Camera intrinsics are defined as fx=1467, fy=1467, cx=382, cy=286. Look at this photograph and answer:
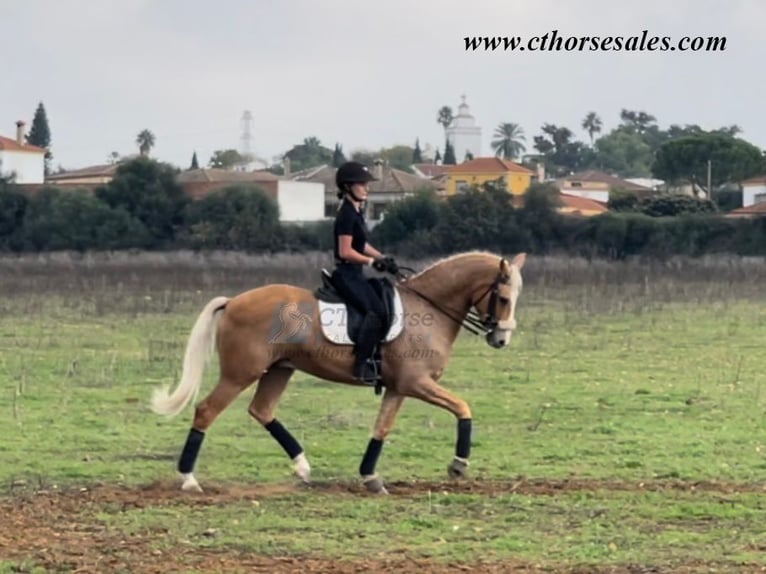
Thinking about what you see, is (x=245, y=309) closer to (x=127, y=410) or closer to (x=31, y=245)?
(x=127, y=410)

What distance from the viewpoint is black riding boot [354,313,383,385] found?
11312mm

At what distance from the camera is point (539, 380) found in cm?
1895

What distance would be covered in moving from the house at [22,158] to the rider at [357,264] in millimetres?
81630

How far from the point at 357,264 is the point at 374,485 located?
170cm

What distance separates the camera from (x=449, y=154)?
14325 cm

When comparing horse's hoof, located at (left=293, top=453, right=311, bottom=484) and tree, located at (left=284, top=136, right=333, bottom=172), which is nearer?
horse's hoof, located at (left=293, top=453, right=311, bottom=484)

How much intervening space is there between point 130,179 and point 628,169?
333 ft

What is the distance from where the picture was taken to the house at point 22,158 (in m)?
92.0

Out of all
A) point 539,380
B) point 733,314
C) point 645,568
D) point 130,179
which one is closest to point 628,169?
point 130,179

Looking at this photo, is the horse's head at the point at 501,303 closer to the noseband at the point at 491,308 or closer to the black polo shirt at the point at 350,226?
the noseband at the point at 491,308

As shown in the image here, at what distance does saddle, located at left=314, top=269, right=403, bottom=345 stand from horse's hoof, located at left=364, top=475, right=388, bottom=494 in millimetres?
1080

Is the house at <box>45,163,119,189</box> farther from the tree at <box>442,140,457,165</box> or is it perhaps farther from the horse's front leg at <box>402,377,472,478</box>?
the horse's front leg at <box>402,377,472,478</box>

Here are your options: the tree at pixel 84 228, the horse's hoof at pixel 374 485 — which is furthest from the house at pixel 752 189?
the horse's hoof at pixel 374 485

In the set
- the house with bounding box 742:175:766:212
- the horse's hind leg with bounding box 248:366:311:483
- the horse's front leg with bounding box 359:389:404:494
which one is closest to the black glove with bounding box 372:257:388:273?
the horse's front leg with bounding box 359:389:404:494
